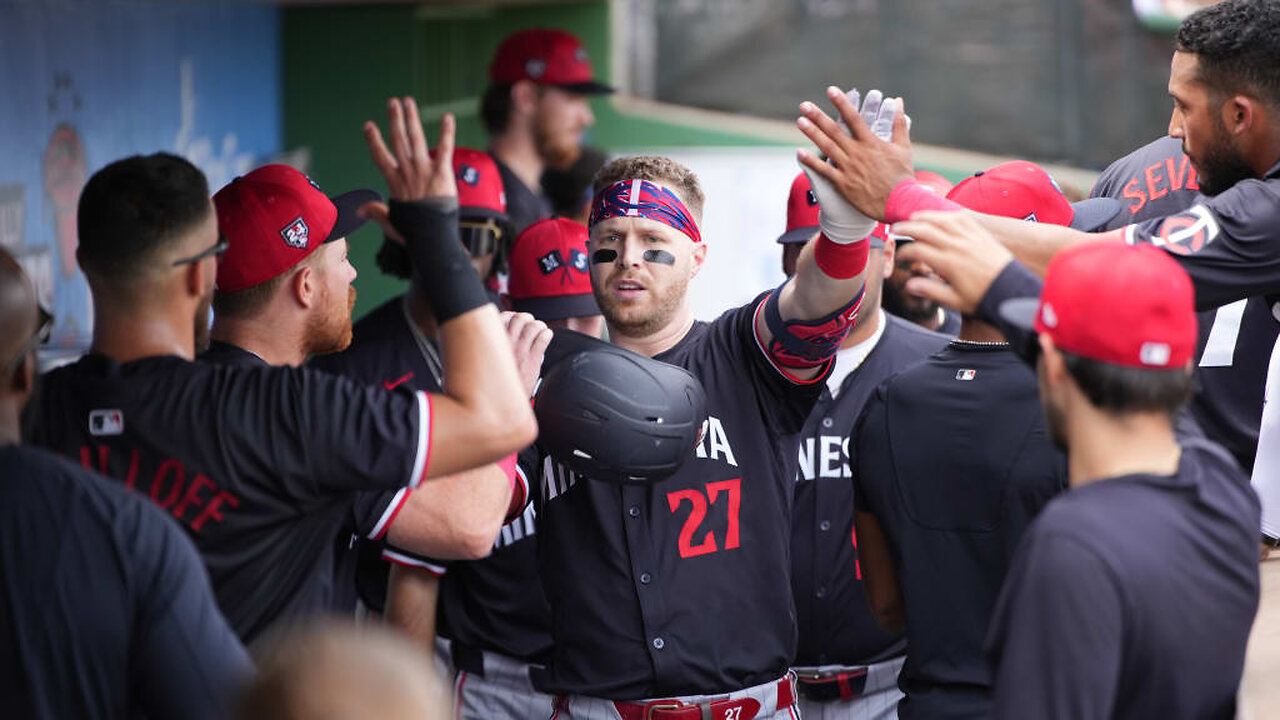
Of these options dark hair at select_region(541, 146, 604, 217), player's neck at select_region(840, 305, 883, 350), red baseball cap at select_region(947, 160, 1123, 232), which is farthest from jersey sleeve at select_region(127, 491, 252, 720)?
dark hair at select_region(541, 146, 604, 217)

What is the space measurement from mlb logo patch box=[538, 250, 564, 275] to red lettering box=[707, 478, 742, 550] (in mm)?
1238

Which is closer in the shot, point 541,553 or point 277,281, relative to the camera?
point 277,281

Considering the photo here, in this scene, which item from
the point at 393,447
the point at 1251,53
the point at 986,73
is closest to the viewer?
the point at 393,447

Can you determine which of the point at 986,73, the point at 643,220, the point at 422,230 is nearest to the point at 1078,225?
the point at 643,220

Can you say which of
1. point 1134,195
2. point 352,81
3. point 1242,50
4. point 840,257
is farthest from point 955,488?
point 352,81

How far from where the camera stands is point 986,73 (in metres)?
10.2

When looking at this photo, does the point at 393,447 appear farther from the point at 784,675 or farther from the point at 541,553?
the point at 784,675

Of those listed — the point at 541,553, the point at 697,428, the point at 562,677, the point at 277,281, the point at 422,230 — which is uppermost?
the point at 422,230

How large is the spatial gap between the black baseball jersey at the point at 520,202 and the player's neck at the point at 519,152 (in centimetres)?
17

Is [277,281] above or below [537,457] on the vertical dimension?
above

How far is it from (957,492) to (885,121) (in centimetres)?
80

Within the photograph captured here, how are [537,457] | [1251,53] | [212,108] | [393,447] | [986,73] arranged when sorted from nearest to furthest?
1. [393,447]
2. [1251,53]
3. [537,457]
4. [212,108]
5. [986,73]

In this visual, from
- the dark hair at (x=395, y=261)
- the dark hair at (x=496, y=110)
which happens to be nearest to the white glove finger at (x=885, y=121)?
the dark hair at (x=395, y=261)

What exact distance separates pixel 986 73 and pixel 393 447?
8567 millimetres
